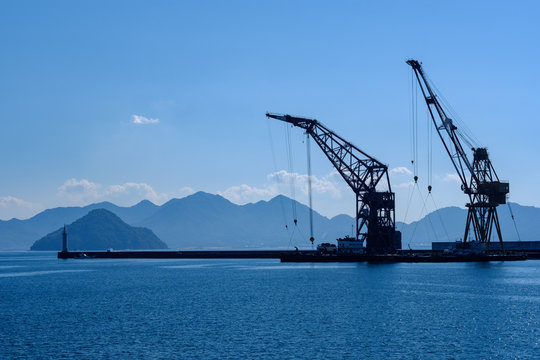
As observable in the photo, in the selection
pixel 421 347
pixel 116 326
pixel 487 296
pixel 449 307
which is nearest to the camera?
pixel 421 347

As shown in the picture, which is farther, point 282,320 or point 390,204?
point 390,204

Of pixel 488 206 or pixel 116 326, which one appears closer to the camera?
pixel 116 326

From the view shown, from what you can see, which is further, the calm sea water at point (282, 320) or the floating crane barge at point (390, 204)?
the floating crane barge at point (390, 204)

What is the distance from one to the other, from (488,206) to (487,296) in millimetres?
68367

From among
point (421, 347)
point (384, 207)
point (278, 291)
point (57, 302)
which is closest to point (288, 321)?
point (421, 347)

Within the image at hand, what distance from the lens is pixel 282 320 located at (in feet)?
174

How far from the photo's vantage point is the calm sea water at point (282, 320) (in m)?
40.7

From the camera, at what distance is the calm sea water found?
133 feet

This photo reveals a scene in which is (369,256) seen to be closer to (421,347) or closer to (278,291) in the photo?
(278,291)

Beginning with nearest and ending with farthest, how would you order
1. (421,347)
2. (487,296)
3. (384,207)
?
(421,347), (487,296), (384,207)

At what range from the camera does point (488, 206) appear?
132 meters

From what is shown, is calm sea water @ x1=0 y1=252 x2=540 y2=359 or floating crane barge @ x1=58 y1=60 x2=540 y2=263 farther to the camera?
floating crane barge @ x1=58 y1=60 x2=540 y2=263

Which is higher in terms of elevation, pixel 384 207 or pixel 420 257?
pixel 384 207

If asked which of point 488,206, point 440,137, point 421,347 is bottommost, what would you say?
point 421,347
